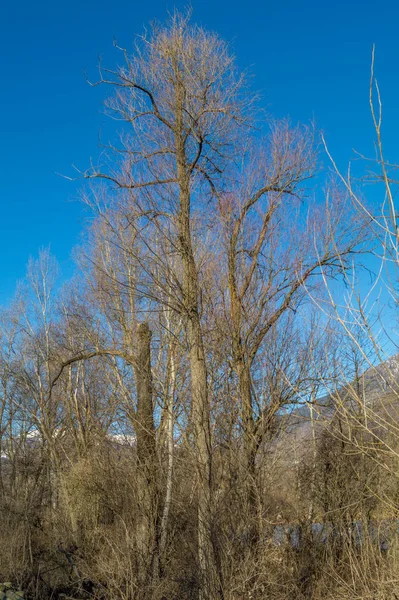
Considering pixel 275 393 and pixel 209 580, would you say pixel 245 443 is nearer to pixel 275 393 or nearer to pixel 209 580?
pixel 275 393

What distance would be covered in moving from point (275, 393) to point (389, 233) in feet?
24.2

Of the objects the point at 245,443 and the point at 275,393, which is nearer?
the point at 245,443

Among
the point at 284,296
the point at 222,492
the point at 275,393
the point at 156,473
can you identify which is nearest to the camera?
the point at 222,492

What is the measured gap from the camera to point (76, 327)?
16.7m

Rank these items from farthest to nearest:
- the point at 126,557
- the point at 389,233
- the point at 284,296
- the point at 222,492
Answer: the point at 284,296 < the point at 126,557 < the point at 222,492 < the point at 389,233

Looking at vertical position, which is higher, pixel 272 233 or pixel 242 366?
pixel 272 233

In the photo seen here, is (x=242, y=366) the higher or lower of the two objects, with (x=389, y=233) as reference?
higher

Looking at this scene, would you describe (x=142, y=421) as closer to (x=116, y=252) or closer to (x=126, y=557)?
(x=126, y=557)

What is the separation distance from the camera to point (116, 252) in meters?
15.5

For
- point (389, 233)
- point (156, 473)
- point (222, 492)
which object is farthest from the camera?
point (156, 473)

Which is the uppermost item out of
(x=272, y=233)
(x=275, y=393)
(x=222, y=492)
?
(x=272, y=233)

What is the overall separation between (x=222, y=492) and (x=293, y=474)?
13.4 feet

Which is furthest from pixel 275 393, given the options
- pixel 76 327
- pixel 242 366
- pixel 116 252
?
pixel 76 327

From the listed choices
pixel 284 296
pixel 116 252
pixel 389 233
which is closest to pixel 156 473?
pixel 284 296
